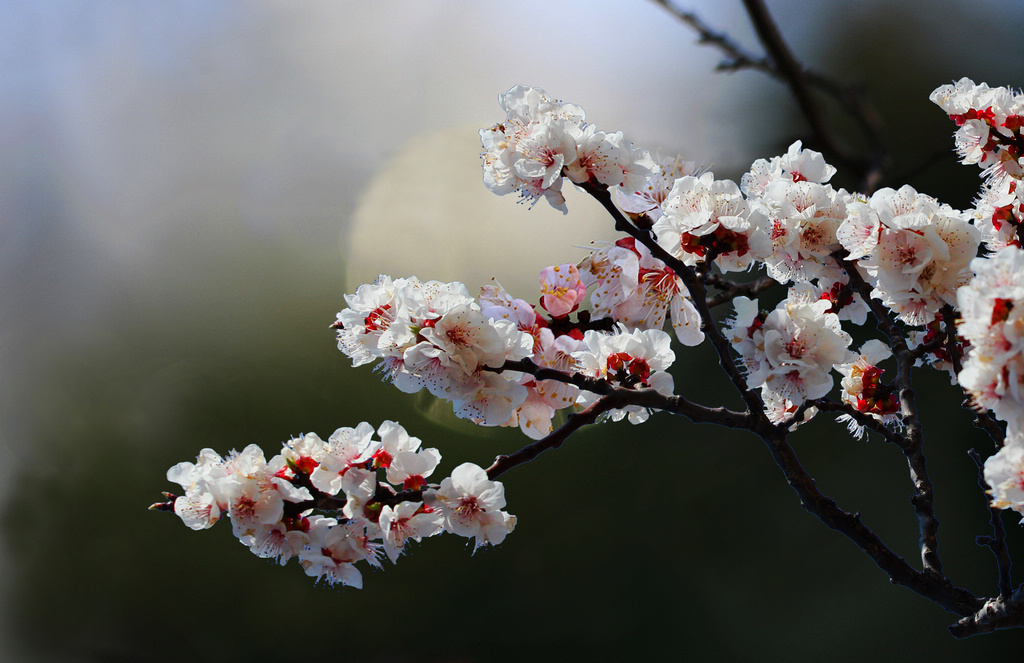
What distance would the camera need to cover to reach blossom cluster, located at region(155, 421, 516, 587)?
0.52 metres

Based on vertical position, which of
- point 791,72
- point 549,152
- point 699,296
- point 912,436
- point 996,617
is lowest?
point 996,617

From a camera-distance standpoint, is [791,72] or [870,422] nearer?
[870,422]

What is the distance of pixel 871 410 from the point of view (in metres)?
0.68

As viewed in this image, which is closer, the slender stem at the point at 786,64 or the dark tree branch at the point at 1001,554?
the dark tree branch at the point at 1001,554

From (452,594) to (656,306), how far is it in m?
2.14

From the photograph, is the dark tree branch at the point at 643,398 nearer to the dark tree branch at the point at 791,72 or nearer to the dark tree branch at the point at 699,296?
the dark tree branch at the point at 699,296

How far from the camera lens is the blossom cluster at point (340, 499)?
52 centimetres

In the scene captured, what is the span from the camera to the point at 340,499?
0.55 metres

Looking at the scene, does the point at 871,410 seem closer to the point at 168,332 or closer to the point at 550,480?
the point at 550,480

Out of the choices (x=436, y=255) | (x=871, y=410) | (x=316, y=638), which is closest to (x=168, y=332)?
(x=436, y=255)

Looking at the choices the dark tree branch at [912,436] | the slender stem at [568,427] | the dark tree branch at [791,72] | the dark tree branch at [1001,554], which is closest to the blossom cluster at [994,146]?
the dark tree branch at [912,436]

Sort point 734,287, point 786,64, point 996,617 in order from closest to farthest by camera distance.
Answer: point 996,617 < point 734,287 < point 786,64

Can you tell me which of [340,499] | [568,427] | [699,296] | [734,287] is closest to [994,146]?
[734,287]

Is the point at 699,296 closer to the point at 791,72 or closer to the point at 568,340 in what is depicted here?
the point at 568,340
